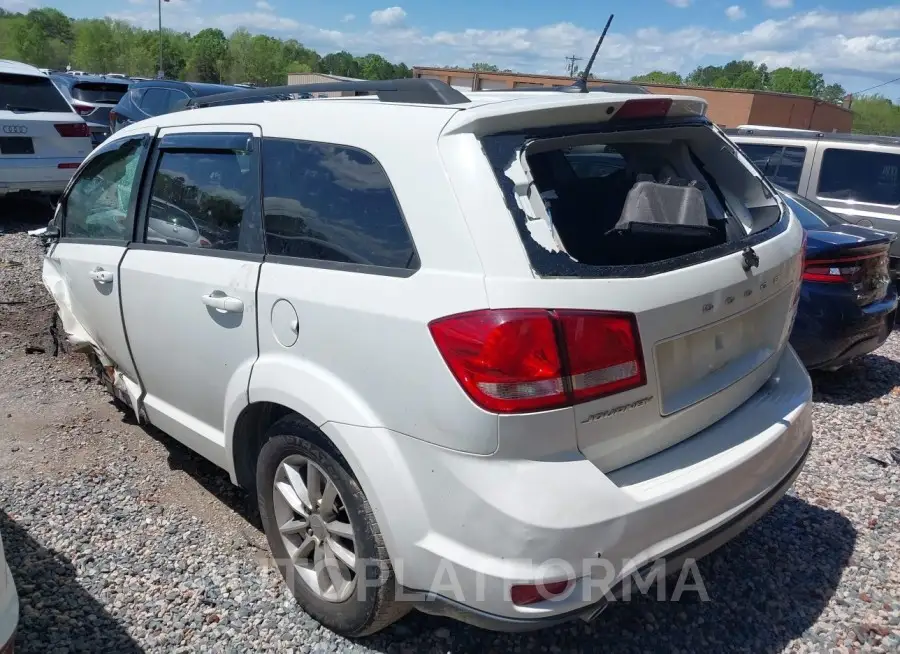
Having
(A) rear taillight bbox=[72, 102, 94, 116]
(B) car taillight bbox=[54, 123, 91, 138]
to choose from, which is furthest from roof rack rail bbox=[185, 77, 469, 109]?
(A) rear taillight bbox=[72, 102, 94, 116]

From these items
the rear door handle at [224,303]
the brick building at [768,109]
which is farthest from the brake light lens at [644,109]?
the brick building at [768,109]

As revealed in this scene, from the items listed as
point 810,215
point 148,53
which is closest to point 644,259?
point 810,215

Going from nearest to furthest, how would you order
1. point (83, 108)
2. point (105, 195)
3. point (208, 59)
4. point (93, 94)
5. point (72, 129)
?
point (105, 195)
point (72, 129)
point (83, 108)
point (93, 94)
point (208, 59)

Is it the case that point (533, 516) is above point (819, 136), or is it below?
below

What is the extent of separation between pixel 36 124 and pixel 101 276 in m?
6.62

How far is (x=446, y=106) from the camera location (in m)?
2.24

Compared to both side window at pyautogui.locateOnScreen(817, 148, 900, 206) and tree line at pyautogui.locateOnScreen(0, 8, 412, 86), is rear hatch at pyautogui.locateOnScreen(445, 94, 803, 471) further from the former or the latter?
tree line at pyautogui.locateOnScreen(0, 8, 412, 86)

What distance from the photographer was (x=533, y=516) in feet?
6.24

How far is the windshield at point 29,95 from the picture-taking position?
879 centimetres

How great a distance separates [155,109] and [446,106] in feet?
39.3

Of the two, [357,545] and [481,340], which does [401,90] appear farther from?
[357,545]

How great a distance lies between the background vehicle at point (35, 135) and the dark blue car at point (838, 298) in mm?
8307

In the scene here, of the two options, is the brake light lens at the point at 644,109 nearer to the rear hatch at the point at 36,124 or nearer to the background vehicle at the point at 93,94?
the rear hatch at the point at 36,124

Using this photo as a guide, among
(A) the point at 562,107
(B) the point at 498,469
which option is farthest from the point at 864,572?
(A) the point at 562,107
